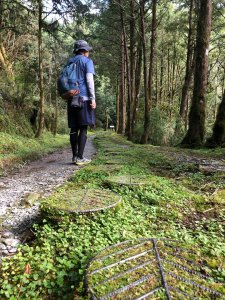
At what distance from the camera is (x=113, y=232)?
2111 mm

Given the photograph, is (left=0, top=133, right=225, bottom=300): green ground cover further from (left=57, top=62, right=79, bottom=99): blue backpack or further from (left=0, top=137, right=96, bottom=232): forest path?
(left=57, top=62, right=79, bottom=99): blue backpack

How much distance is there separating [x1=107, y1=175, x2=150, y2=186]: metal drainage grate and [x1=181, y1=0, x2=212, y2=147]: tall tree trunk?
214 inches

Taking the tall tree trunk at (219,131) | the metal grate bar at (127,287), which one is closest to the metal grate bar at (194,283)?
the metal grate bar at (127,287)

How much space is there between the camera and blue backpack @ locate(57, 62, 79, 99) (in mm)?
4641

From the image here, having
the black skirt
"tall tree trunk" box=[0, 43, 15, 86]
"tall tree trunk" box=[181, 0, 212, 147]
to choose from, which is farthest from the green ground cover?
"tall tree trunk" box=[0, 43, 15, 86]

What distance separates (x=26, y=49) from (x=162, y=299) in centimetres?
1635

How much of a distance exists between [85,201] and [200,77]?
23.8 feet

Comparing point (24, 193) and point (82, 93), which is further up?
point (82, 93)

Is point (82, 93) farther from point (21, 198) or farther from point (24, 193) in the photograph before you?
point (21, 198)

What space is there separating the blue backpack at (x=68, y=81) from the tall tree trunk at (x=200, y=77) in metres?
5.10

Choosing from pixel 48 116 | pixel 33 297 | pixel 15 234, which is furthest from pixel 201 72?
pixel 48 116

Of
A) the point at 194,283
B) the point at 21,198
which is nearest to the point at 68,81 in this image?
the point at 21,198

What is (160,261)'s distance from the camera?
5.35 ft

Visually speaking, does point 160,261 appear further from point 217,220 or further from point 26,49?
point 26,49
